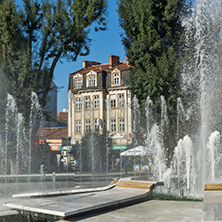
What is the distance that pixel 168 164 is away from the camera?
20.5 m

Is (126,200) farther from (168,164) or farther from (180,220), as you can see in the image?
(168,164)

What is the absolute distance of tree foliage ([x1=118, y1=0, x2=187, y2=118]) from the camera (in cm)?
2003

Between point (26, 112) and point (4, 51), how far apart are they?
4.06m

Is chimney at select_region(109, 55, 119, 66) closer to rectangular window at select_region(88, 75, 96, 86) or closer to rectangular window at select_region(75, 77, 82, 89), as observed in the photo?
rectangular window at select_region(88, 75, 96, 86)

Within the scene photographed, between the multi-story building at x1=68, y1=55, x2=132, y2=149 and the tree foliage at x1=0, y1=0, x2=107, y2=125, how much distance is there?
1582cm

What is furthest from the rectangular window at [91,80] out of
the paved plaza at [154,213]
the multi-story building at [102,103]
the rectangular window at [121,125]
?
the paved plaza at [154,213]

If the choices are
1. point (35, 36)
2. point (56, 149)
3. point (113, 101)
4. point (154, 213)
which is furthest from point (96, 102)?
point (154, 213)

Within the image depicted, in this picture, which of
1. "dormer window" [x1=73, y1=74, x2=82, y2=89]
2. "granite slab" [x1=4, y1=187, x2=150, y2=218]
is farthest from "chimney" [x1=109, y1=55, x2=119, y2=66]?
"granite slab" [x1=4, y1=187, x2=150, y2=218]

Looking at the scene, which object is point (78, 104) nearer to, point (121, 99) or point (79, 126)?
point (79, 126)

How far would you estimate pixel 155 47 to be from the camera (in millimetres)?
20453

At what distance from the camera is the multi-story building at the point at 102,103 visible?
38406mm

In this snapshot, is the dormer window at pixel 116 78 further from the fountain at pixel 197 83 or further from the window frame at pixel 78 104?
the fountain at pixel 197 83

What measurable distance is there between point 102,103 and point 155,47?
20225 millimetres

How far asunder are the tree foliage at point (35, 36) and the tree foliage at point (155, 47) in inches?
118
